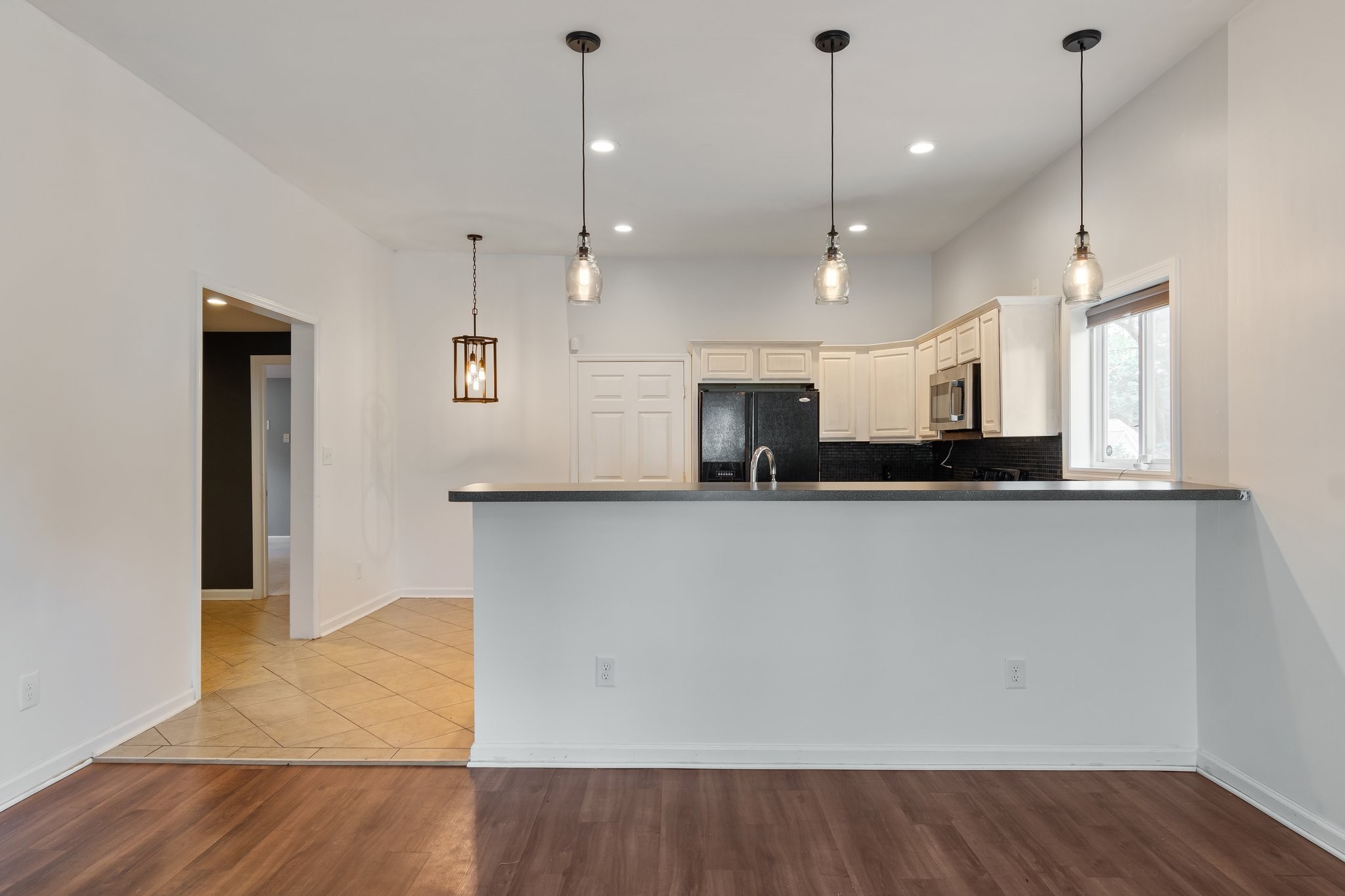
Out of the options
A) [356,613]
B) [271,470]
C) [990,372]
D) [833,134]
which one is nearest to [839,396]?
[990,372]

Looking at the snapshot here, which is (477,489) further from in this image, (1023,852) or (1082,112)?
(1082,112)

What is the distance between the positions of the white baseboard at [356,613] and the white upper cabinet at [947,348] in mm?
4429

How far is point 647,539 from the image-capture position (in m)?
2.90

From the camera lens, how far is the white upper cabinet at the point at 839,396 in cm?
595

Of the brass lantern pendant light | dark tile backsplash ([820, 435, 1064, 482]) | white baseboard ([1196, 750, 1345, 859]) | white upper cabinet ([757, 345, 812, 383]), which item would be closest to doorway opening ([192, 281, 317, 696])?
the brass lantern pendant light

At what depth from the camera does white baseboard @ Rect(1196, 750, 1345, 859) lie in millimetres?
A: 2277

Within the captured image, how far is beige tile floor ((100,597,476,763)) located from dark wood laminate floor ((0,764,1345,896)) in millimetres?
189

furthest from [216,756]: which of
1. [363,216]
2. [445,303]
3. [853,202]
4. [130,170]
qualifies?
[853,202]

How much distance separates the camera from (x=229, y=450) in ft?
20.3

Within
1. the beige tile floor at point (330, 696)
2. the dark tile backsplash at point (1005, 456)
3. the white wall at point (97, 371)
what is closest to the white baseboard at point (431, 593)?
the beige tile floor at point (330, 696)

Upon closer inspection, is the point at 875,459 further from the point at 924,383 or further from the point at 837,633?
the point at 837,633

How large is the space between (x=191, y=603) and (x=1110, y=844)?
3912 millimetres

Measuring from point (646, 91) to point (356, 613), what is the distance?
4.09 metres

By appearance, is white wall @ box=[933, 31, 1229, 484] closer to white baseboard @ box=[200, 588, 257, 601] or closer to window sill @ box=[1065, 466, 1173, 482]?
window sill @ box=[1065, 466, 1173, 482]
